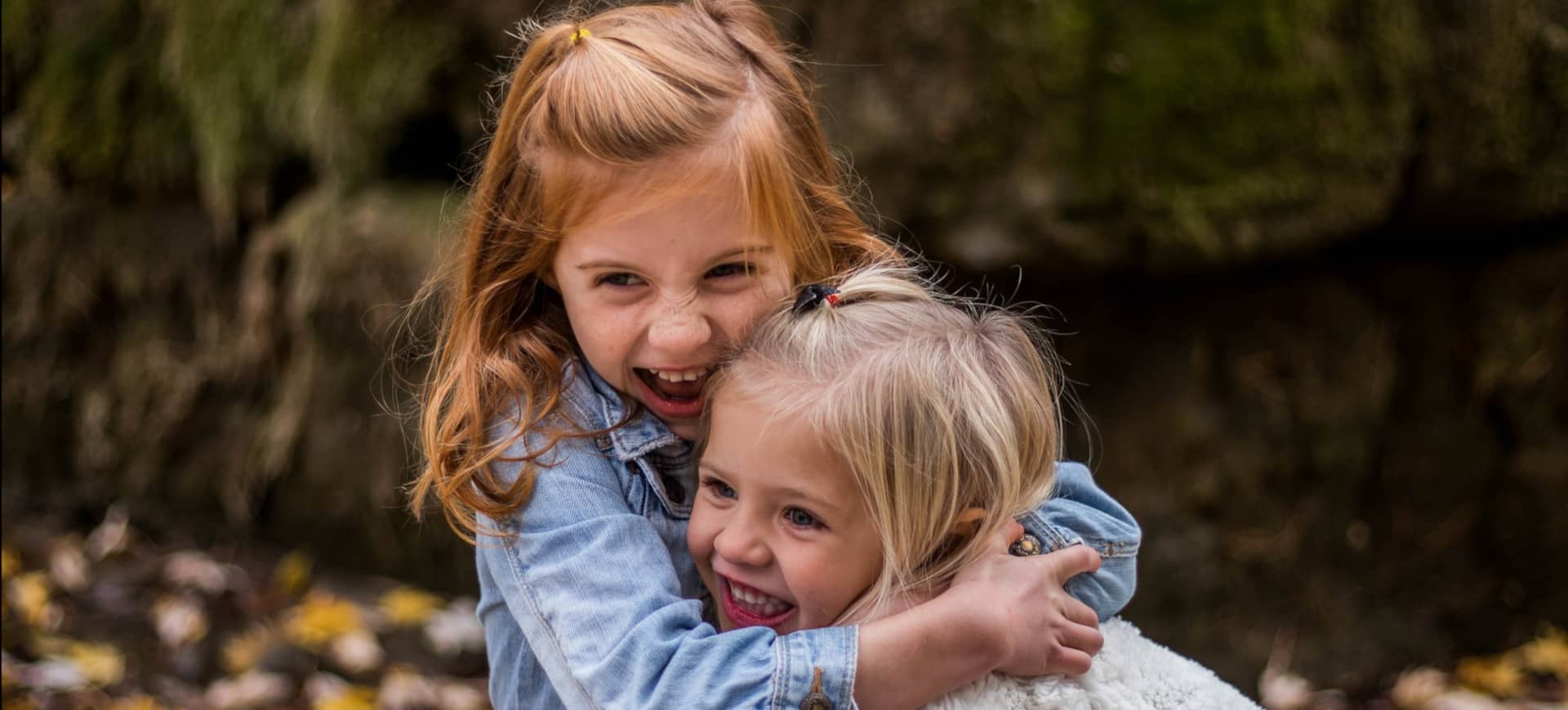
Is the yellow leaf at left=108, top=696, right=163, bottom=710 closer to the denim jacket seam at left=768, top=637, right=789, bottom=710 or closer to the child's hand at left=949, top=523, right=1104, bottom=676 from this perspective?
the denim jacket seam at left=768, top=637, right=789, bottom=710

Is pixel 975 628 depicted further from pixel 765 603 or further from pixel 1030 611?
pixel 765 603

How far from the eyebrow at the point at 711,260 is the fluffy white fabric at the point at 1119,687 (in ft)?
2.01

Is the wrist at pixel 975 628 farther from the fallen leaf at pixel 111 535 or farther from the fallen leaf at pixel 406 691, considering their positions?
the fallen leaf at pixel 111 535

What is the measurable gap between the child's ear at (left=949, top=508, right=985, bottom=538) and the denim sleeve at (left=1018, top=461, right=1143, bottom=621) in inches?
5.9

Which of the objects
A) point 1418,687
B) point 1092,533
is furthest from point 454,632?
point 1418,687

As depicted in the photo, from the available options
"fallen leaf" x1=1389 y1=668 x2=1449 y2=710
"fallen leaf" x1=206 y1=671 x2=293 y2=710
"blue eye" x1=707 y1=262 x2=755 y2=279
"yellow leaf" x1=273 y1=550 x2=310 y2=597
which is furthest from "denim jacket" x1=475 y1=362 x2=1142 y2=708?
"yellow leaf" x1=273 y1=550 x2=310 y2=597

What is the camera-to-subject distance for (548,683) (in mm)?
1963

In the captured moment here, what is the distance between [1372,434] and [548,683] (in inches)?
106

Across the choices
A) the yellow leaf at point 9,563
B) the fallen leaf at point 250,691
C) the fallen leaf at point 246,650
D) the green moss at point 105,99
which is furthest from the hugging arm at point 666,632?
the green moss at point 105,99

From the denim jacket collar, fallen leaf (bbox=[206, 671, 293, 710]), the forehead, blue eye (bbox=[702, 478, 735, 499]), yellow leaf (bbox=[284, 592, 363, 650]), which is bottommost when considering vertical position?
yellow leaf (bbox=[284, 592, 363, 650])

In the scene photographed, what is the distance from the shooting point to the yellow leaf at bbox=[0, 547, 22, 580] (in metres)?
3.95

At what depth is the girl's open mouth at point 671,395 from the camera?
1872 millimetres

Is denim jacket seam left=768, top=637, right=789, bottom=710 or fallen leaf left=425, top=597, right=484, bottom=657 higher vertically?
denim jacket seam left=768, top=637, right=789, bottom=710

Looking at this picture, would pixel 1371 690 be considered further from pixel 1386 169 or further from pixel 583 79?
pixel 583 79
